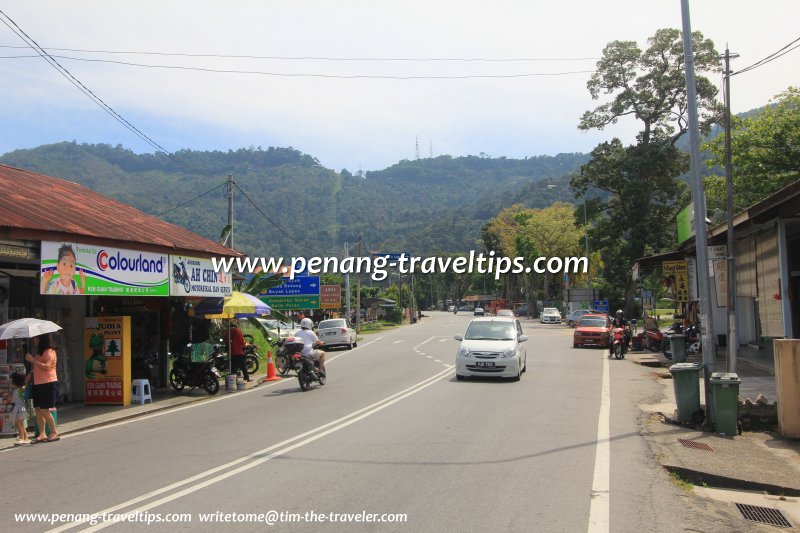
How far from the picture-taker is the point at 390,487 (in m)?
7.29

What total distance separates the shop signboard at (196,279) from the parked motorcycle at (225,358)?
1.64 meters

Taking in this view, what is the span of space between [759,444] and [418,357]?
17.9 meters

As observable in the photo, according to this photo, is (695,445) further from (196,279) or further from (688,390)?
(196,279)

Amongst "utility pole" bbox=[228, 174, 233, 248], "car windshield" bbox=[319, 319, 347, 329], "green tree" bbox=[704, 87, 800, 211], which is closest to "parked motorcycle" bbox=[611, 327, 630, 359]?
"green tree" bbox=[704, 87, 800, 211]

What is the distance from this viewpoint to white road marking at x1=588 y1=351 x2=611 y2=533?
6148 millimetres

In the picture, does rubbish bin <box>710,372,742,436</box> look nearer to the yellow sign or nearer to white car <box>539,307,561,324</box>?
the yellow sign

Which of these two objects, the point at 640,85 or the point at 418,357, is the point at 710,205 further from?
Answer: the point at 418,357

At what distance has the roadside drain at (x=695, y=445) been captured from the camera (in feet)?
31.4

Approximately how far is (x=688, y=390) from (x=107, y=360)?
12368 millimetres

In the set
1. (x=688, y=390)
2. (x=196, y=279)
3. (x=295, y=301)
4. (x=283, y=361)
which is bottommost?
(x=283, y=361)

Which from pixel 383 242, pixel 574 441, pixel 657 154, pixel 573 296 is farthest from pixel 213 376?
pixel 383 242

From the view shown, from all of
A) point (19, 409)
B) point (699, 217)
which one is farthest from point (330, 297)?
point (699, 217)

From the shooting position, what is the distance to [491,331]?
19.0 m

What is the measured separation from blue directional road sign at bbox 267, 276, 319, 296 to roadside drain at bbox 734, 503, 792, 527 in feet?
131
